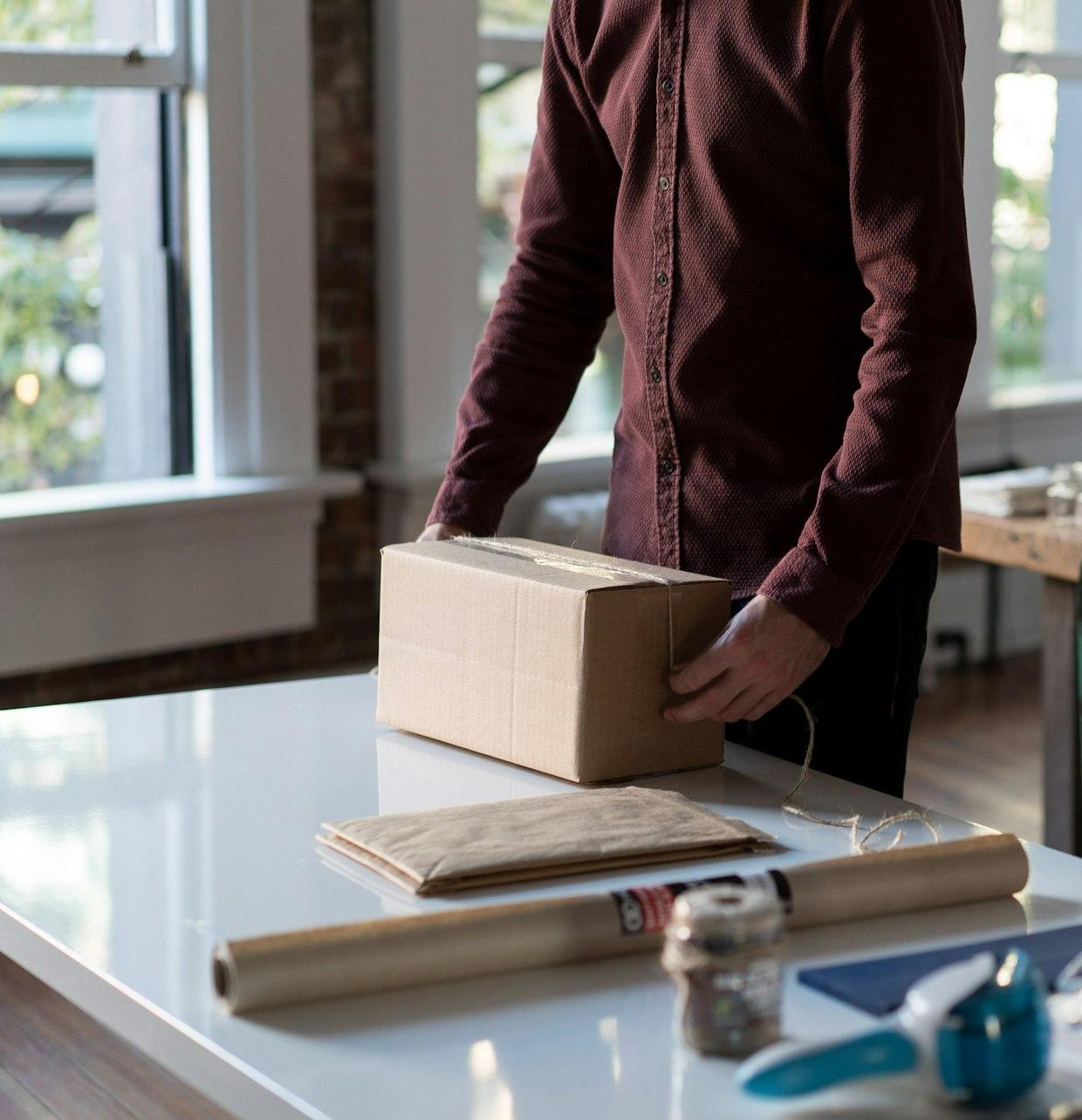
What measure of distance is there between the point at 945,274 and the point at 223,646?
244 cm

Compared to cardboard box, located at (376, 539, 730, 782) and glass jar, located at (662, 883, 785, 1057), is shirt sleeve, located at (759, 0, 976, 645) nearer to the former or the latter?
cardboard box, located at (376, 539, 730, 782)

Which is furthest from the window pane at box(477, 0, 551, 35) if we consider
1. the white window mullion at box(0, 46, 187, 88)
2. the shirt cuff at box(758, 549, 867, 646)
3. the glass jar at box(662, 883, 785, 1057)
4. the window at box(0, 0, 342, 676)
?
the glass jar at box(662, 883, 785, 1057)

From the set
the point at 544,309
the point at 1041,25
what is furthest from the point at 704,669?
the point at 1041,25

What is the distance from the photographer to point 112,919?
113cm

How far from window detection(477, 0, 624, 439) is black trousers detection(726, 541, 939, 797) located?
2.38 m

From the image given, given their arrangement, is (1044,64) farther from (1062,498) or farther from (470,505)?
(470,505)

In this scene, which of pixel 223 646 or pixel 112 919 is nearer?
pixel 112 919

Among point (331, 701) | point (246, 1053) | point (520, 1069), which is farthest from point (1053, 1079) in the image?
point (331, 701)

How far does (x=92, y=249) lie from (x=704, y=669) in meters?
2.41

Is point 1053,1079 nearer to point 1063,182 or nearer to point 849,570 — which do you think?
point 849,570

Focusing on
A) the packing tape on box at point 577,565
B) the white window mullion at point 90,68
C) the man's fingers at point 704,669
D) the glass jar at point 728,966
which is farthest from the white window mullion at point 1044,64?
the glass jar at point 728,966

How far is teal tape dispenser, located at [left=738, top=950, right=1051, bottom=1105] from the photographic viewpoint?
0.84 m

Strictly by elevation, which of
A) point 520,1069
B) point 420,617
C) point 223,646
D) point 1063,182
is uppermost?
point 1063,182

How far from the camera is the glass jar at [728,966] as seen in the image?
35.4 inches
